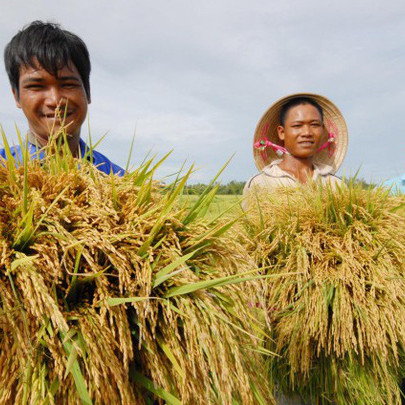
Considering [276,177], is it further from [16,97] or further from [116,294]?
[116,294]

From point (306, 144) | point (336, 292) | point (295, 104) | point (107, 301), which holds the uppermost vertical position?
point (295, 104)

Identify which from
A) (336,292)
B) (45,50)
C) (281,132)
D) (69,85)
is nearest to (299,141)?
(281,132)

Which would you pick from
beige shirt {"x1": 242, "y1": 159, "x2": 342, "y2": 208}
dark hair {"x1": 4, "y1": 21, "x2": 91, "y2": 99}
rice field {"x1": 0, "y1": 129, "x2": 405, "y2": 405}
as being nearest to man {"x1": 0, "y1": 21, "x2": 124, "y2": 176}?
dark hair {"x1": 4, "y1": 21, "x2": 91, "y2": 99}

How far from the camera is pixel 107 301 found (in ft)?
2.35

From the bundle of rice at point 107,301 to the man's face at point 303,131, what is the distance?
175 centimetres

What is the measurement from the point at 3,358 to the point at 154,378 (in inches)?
11.2

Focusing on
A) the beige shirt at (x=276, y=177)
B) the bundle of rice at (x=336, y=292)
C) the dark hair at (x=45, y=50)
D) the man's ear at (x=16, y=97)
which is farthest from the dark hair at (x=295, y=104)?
the man's ear at (x=16, y=97)

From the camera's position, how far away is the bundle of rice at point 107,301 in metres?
0.68

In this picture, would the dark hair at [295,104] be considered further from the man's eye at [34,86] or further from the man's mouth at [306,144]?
the man's eye at [34,86]

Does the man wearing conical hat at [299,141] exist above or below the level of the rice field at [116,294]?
above

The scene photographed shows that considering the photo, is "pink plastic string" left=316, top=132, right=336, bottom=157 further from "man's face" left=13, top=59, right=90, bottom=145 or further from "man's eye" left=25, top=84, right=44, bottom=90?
"man's eye" left=25, top=84, right=44, bottom=90

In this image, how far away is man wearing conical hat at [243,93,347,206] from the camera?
2.48 meters

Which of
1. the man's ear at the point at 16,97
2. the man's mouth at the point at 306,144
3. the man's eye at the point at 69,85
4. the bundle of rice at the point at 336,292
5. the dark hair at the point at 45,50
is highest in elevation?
the dark hair at the point at 45,50

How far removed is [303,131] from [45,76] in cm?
162
